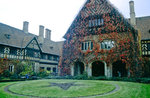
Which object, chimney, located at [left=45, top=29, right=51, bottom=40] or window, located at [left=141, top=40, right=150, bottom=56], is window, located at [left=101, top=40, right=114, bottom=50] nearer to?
window, located at [left=141, top=40, right=150, bottom=56]

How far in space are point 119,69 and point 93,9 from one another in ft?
33.1

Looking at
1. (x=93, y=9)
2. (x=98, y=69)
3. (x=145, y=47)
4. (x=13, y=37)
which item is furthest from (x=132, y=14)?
(x=13, y=37)

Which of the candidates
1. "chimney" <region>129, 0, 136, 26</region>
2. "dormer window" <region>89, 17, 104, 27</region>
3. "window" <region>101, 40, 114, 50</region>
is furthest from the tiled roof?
"chimney" <region>129, 0, 136, 26</region>

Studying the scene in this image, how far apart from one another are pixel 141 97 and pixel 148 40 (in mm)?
16368

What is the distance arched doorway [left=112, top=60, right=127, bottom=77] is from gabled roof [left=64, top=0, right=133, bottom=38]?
702 centimetres

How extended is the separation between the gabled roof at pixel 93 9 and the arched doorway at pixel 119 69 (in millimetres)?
7025

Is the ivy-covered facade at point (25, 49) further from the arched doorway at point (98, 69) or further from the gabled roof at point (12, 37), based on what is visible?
the arched doorway at point (98, 69)

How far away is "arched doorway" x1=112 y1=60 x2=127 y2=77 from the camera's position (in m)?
20.5

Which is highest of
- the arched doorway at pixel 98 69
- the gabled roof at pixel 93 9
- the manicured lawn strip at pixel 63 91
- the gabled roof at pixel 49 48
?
the gabled roof at pixel 93 9

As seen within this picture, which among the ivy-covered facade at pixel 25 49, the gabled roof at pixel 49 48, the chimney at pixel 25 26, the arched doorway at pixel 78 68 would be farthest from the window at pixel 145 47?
the chimney at pixel 25 26

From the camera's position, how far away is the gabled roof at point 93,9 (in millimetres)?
20081

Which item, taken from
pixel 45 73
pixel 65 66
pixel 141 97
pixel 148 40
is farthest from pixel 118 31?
pixel 45 73

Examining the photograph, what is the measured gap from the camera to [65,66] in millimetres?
22406

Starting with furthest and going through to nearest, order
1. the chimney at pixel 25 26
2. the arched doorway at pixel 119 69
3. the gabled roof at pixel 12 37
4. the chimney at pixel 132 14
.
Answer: the chimney at pixel 25 26 → the gabled roof at pixel 12 37 → the chimney at pixel 132 14 → the arched doorway at pixel 119 69
